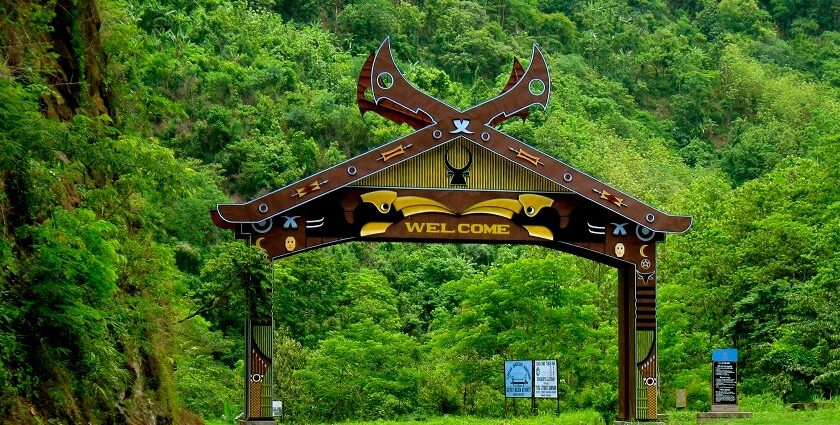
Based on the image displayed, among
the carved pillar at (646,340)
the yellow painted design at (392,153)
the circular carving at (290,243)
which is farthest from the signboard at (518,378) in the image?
the circular carving at (290,243)

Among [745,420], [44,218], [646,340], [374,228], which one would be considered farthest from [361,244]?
[44,218]

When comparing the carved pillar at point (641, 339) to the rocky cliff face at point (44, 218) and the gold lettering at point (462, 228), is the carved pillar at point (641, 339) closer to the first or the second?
the gold lettering at point (462, 228)

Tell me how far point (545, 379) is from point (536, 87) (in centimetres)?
531

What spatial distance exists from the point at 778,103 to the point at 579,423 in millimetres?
54437

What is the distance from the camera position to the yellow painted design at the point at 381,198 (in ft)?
79.9

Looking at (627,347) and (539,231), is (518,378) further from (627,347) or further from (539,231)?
(539,231)

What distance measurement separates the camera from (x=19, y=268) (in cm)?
1448

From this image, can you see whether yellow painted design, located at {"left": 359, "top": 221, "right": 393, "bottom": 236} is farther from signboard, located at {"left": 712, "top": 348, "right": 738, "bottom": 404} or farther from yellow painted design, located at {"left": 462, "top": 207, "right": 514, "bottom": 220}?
signboard, located at {"left": 712, "top": 348, "right": 738, "bottom": 404}

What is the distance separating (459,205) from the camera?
2455 cm

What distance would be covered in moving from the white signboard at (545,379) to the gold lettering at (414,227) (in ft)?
12.7

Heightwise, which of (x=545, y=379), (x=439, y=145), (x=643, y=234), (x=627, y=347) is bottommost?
(x=545, y=379)

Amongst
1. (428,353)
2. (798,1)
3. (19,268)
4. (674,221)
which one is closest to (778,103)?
(798,1)

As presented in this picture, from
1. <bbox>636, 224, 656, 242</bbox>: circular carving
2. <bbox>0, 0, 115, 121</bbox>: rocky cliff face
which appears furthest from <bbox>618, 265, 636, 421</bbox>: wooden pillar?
<bbox>0, 0, 115, 121</bbox>: rocky cliff face

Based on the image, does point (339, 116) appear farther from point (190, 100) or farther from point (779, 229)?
point (779, 229)
